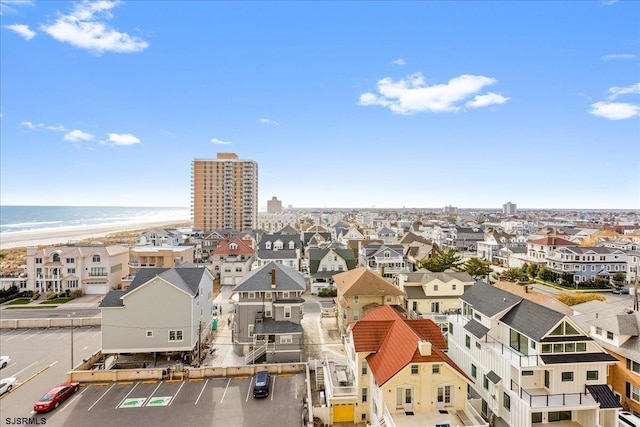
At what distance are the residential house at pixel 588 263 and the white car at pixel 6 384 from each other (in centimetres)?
7906

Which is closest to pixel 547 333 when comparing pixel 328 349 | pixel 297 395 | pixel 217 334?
pixel 297 395

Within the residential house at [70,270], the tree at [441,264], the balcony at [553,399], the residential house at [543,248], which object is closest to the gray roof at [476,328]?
the balcony at [553,399]

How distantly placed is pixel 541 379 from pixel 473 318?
20.3 ft

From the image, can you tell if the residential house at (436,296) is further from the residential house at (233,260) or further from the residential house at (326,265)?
the residential house at (233,260)

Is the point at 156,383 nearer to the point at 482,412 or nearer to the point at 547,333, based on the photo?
the point at 482,412

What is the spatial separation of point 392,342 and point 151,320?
21.6 m

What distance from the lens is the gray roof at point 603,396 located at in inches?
727

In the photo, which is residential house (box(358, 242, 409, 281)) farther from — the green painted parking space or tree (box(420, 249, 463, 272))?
the green painted parking space

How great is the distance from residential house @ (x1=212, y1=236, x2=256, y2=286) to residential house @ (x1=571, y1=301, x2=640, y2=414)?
48883 millimetres

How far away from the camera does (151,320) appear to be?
30406 mm

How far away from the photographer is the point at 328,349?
3288 cm

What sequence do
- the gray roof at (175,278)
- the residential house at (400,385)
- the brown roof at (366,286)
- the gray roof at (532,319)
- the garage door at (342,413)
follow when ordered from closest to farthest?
the residential house at (400,385)
the gray roof at (532,319)
the garage door at (342,413)
the gray roof at (175,278)
the brown roof at (366,286)

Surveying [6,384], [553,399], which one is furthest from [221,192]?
[553,399]

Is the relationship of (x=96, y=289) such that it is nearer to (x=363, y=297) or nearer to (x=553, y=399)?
(x=363, y=297)
